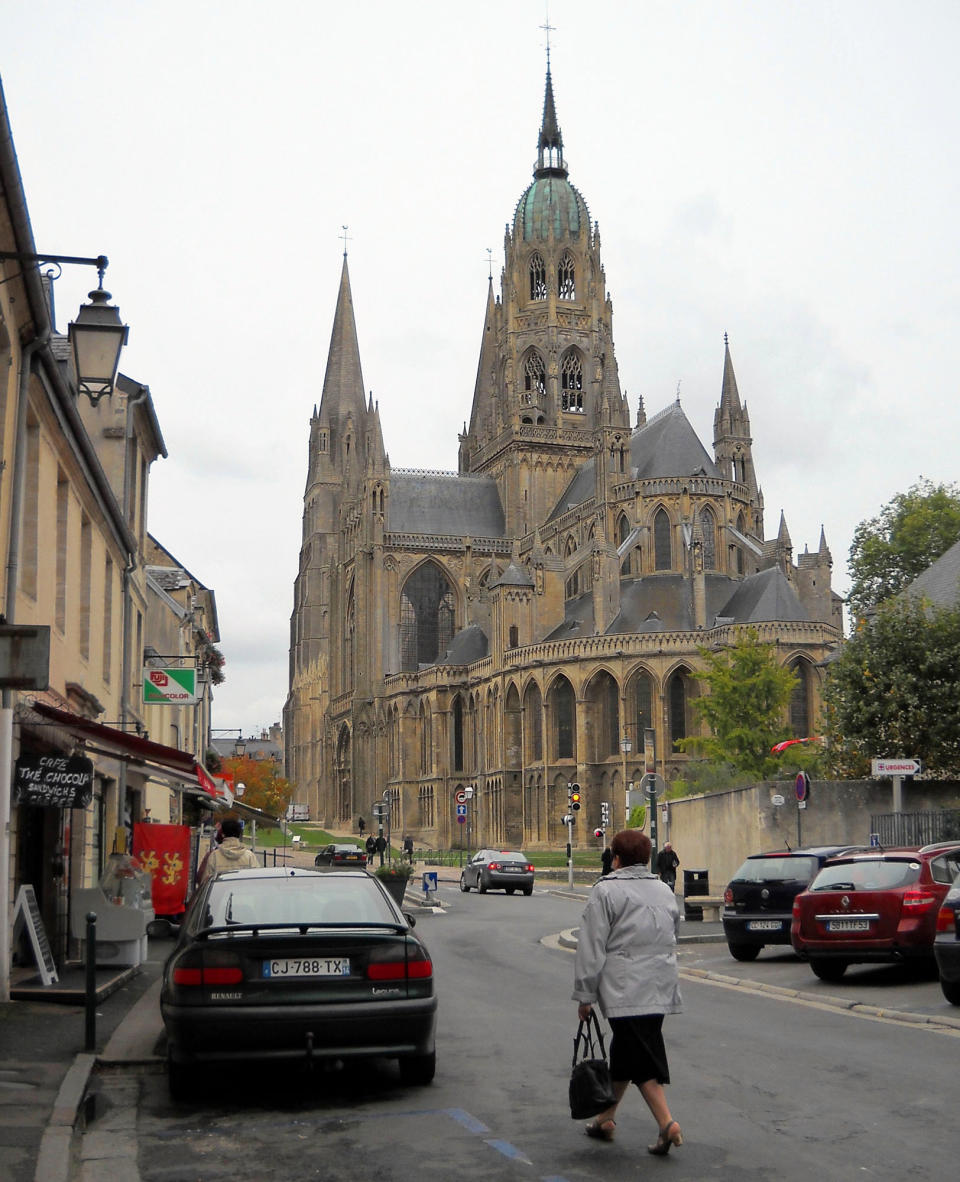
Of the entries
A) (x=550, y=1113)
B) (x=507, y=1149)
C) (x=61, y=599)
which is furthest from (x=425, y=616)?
(x=507, y=1149)

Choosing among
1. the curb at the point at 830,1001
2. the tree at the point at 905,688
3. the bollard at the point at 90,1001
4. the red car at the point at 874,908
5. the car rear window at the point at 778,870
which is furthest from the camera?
the tree at the point at 905,688

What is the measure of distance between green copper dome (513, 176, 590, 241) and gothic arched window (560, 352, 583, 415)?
324 inches

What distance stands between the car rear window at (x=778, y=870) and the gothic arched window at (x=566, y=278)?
77.7 m

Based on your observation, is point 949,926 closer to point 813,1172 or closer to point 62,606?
point 813,1172

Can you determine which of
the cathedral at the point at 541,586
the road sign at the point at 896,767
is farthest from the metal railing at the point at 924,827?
the cathedral at the point at 541,586

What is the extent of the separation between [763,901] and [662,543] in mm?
56792

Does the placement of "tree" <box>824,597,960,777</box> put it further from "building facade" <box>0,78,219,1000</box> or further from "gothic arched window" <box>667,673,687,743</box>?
"gothic arched window" <box>667,673,687,743</box>

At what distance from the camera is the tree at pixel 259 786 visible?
76.3 metres

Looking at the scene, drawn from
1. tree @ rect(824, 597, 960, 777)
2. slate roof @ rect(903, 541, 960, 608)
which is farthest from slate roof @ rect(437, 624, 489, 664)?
tree @ rect(824, 597, 960, 777)

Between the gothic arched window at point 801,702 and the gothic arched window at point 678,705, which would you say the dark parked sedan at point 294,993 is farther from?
the gothic arched window at point 678,705

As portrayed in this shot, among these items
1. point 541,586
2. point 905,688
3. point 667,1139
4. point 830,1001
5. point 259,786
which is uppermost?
point 541,586

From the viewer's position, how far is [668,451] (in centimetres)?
7725

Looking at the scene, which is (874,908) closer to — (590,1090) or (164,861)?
(590,1090)

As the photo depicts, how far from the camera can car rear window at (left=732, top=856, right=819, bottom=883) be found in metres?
18.4
